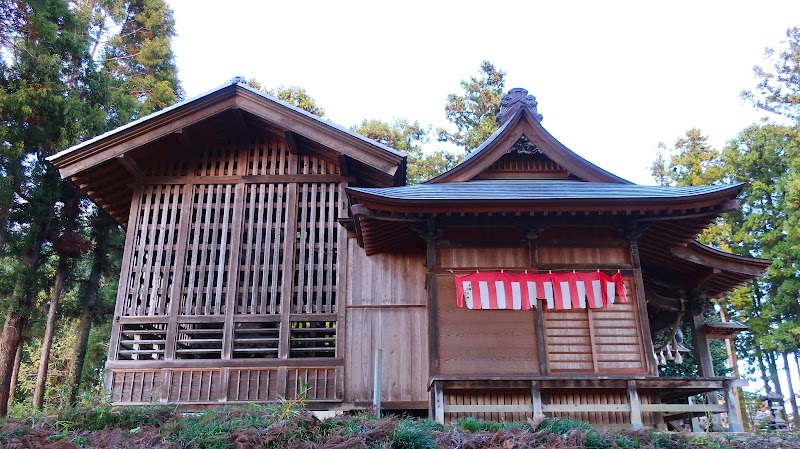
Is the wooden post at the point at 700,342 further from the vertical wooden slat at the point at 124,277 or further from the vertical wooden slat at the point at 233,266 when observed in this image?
the vertical wooden slat at the point at 124,277

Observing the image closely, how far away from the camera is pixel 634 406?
379 inches

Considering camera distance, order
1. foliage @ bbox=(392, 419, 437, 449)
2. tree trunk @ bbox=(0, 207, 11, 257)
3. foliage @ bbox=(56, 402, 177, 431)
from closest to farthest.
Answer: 1. foliage @ bbox=(392, 419, 437, 449)
2. foliage @ bbox=(56, 402, 177, 431)
3. tree trunk @ bbox=(0, 207, 11, 257)

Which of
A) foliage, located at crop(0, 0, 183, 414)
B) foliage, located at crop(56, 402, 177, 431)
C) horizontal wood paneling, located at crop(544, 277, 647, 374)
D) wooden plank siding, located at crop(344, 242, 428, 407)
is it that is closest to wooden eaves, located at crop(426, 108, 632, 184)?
wooden plank siding, located at crop(344, 242, 428, 407)

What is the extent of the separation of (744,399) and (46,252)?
25.9m

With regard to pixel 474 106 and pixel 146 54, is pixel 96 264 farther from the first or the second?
pixel 474 106

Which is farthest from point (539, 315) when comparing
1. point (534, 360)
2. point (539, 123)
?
point (539, 123)

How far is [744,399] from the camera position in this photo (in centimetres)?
2495

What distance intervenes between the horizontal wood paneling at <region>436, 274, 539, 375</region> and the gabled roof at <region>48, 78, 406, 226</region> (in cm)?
338

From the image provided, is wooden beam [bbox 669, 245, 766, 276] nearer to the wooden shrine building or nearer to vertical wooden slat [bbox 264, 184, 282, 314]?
the wooden shrine building

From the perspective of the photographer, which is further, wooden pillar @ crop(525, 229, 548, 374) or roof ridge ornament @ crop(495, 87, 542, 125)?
roof ridge ornament @ crop(495, 87, 542, 125)

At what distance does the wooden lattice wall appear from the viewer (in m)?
11.7

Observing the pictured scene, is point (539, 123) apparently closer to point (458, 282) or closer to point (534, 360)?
point (458, 282)

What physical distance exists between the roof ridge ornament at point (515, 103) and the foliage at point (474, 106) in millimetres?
17879

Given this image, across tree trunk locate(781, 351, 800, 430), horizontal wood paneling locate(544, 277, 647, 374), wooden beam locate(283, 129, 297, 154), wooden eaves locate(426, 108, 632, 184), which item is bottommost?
tree trunk locate(781, 351, 800, 430)
